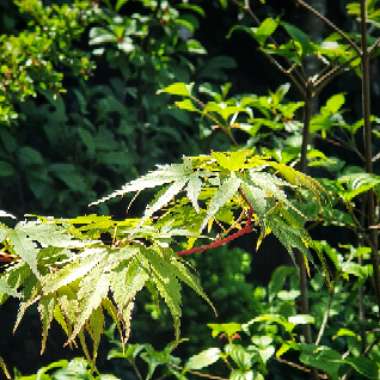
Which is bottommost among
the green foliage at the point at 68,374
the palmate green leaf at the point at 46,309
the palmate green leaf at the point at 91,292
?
the green foliage at the point at 68,374

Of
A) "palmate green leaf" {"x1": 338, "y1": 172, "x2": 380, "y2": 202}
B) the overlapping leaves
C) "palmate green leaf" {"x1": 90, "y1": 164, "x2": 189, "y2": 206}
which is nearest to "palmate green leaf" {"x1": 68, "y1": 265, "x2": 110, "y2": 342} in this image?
the overlapping leaves

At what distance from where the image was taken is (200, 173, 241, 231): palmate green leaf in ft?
2.91

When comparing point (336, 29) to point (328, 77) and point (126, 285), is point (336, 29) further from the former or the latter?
point (126, 285)

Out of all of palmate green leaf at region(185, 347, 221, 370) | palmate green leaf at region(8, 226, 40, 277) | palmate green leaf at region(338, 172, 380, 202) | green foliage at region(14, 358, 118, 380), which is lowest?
palmate green leaf at region(185, 347, 221, 370)

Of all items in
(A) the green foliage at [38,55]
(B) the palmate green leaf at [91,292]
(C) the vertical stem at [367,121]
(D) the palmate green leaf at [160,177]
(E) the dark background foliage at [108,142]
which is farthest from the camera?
(E) the dark background foliage at [108,142]

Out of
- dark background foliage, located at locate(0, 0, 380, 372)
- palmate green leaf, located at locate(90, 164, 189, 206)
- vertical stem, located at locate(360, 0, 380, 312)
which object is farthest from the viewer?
dark background foliage, located at locate(0, 0, 380, 372)

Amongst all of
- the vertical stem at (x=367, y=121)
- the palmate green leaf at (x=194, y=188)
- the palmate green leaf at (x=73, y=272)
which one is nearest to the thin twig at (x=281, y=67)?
the vertical stem at (x=367, y=121)

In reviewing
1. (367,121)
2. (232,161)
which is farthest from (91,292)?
(367,121)

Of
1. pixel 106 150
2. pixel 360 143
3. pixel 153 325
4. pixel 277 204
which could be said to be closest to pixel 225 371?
pixel 153 325

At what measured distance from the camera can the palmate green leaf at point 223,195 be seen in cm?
89

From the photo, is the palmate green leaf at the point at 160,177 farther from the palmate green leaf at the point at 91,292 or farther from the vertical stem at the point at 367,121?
the vertical stem at the point at 367,121

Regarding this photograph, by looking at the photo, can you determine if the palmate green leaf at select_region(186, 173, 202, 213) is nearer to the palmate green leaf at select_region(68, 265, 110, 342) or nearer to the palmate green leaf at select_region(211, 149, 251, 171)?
the palmate green leaf at select_region(211, 149, 251, 171)

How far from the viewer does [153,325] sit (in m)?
2.83

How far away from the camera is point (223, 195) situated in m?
0.91
